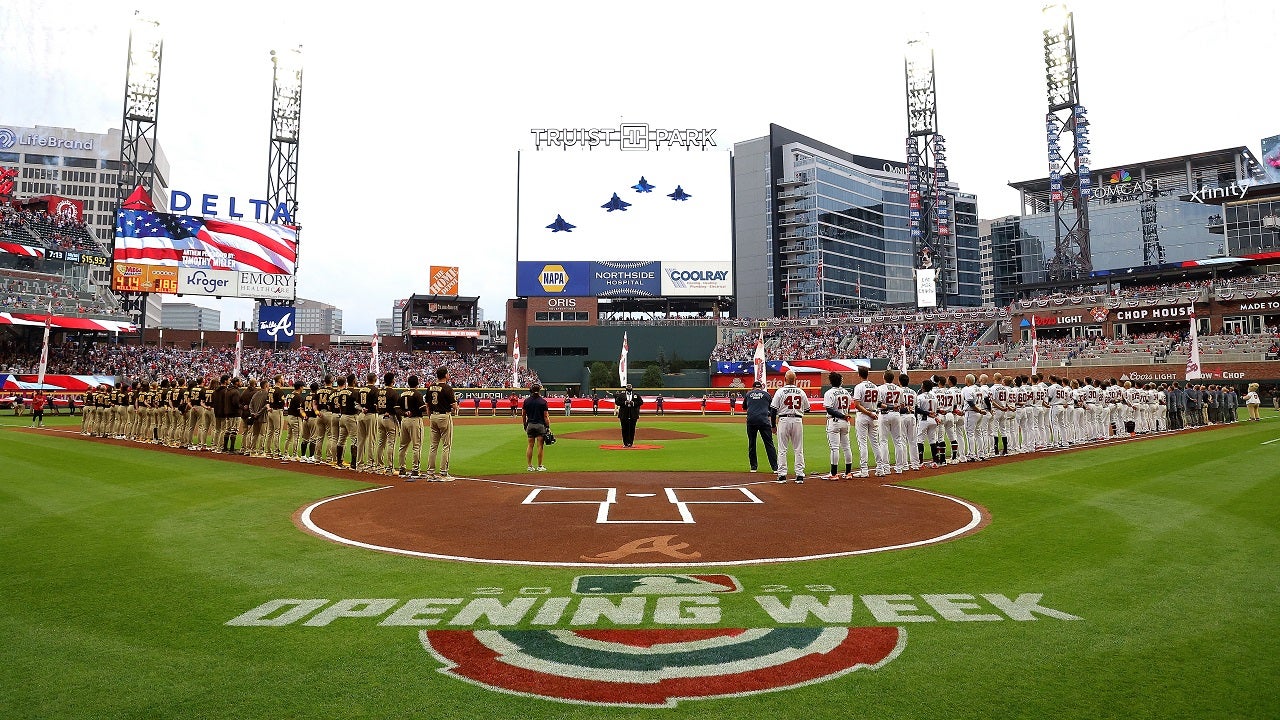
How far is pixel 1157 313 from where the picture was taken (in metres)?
51.7

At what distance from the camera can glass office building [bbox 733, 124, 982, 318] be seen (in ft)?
362

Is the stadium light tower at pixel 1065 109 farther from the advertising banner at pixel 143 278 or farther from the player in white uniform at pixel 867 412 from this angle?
the advertising banner at pixel 143 278

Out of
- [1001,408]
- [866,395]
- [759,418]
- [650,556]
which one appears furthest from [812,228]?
[650,556]

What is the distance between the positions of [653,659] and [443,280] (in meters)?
81.2

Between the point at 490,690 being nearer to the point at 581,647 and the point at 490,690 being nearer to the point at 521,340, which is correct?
the point at 581,647

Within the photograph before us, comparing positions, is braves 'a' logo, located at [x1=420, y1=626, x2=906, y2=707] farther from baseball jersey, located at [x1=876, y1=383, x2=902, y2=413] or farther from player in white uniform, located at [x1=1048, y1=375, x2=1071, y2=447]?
player in white uniform, located at [x1=1048, y1=375, x2=1071, y2=447]

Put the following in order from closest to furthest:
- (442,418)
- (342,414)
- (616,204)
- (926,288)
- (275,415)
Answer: (442,418)
(342,414)
(275,415)
(616,204)
(926,288)

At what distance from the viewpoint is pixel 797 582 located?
6.45m

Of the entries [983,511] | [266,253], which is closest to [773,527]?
[983,511]

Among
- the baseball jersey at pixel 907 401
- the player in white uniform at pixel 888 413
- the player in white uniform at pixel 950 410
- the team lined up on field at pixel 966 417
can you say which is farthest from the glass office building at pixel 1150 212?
the player in white uniform at pixel 888 413

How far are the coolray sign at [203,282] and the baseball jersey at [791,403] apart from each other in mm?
58431

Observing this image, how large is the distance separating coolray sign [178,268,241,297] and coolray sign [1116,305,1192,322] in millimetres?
74511

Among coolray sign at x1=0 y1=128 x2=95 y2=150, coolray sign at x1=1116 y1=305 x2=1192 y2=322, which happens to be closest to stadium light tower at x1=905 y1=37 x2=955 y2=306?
coolray sign at x1=1116 y1=305 x2=1192 y2=322

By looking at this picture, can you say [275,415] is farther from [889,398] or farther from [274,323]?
[274,323]
